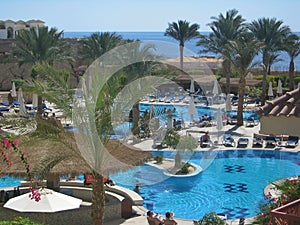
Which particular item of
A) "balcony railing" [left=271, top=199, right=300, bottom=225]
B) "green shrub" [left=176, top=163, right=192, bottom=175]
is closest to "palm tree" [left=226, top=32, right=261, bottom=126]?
"green shrub" [left=176, top=163, right=192, bottom=175]

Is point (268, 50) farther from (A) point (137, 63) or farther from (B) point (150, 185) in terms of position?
(B) point (150, 185)

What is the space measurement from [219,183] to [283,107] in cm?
1140

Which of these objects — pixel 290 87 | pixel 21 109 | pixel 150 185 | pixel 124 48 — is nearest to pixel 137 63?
pixel 124 48

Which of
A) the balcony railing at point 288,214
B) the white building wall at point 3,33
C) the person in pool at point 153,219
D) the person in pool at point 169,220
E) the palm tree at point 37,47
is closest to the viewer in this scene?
the balcony railing at point 288,214

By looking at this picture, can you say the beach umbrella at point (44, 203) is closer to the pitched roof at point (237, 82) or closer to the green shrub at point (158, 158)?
the green shrub at point (158, 158)

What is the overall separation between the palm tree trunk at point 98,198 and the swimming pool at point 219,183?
358 cm

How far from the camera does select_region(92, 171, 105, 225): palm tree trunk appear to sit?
40.4 feet

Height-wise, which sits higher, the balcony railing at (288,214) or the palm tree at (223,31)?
the palm tree at (223,31)

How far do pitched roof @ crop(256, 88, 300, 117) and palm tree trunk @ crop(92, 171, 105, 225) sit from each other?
518 centimetres

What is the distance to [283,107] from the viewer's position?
806 centimetres

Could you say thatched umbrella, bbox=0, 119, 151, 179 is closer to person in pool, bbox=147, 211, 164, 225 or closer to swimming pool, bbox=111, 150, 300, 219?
person in pool, bbox=147, 211, 164, 225

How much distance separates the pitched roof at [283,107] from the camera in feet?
25.7

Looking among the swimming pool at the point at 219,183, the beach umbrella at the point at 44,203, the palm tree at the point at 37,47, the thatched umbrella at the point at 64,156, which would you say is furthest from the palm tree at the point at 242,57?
the beach umbrella at the point at 44,203

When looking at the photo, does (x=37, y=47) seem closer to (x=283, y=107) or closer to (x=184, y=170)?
(x=184, y=170)
